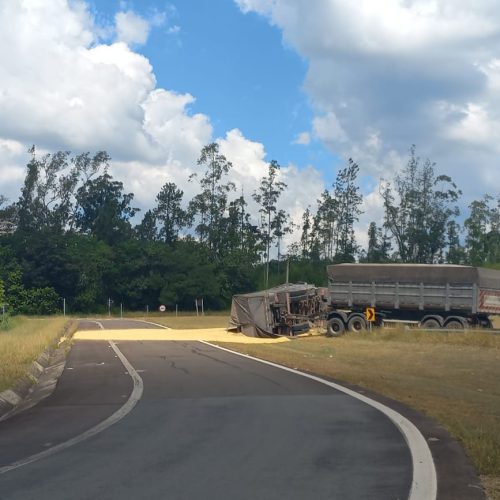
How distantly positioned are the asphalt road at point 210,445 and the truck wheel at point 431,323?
19709mm

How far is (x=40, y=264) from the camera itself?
87.9 m

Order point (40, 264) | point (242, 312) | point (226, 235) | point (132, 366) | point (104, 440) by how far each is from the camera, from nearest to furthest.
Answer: point (104, 440)
point (132, 366)
point (242, 312)
point (40, 264)
point (226, 235)

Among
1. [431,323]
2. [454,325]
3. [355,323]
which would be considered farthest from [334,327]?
[454,325]

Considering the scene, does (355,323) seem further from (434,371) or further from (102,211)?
(102,211)

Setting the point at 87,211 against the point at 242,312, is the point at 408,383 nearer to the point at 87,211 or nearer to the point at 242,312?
the point at 242,312

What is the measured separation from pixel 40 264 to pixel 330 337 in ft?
190

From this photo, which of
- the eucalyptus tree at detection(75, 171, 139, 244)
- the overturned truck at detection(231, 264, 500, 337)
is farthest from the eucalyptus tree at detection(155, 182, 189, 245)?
the overturned truck at detection(231, 264, 500, 337)

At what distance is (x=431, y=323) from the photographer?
116 ft

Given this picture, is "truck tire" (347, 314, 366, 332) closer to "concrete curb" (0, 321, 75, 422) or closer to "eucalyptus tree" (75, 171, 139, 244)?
"concrete curb" (0, 321, 75, 422)

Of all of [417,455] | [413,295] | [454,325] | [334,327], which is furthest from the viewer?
[334,327]

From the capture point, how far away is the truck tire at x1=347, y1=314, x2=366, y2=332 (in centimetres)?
3784

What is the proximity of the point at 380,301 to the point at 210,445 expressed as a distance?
93.9ft

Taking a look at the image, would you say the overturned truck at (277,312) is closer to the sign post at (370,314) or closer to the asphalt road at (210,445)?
the sign post at (370,314)

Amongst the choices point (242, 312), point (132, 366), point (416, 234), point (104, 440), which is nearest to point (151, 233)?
point (416, 234)
